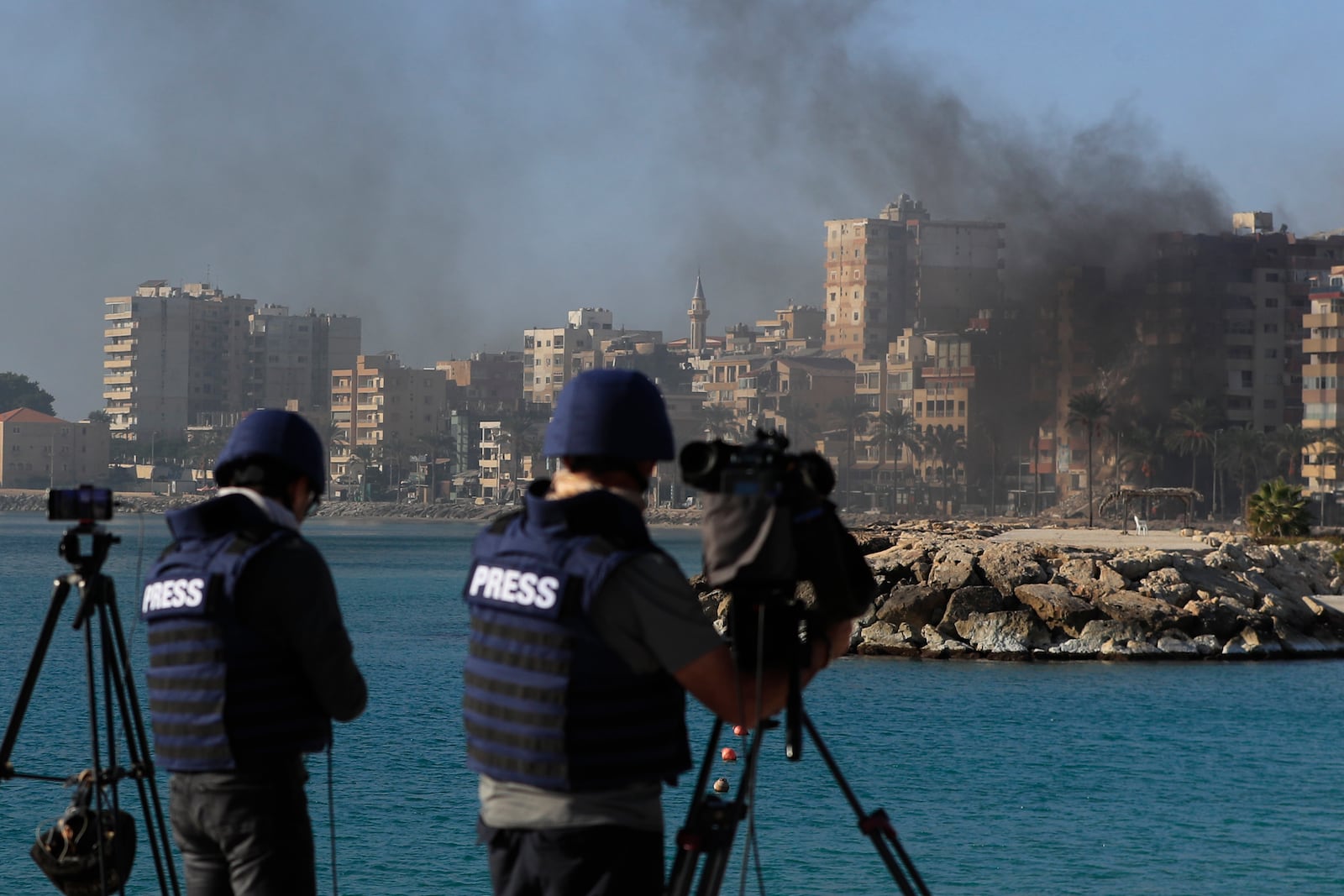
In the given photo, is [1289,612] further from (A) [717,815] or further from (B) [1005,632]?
(A) [717,815]

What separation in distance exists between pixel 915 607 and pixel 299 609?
35.1 m

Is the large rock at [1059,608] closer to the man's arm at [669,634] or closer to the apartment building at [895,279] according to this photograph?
the man's arm at [669,634]

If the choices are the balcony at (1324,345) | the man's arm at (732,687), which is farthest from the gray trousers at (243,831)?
the balcony at (1324,345)

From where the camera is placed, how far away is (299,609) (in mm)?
4098

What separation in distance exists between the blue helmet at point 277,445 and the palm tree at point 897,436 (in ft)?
469

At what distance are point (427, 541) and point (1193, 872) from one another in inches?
4862

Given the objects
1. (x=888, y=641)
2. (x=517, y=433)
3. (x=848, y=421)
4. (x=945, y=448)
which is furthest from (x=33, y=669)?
(x=517, y=433)

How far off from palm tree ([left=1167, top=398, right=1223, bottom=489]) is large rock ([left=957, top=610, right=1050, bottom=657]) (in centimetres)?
8729

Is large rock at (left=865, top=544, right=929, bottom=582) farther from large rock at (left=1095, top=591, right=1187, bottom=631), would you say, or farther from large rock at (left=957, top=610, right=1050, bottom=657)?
large rock at (left=1095, top=591, right=1187, bottom=631)

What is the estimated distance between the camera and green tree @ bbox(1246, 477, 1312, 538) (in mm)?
56094

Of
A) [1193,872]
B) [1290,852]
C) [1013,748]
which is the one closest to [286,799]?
[1193,872]

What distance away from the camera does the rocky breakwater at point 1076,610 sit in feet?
121

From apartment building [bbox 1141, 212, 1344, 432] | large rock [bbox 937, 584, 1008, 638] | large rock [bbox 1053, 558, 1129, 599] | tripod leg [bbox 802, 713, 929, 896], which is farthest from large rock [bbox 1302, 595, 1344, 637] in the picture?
apartment building [bbox 1141, 212, 1344, 432]

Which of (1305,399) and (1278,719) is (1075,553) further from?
(1305,399)
